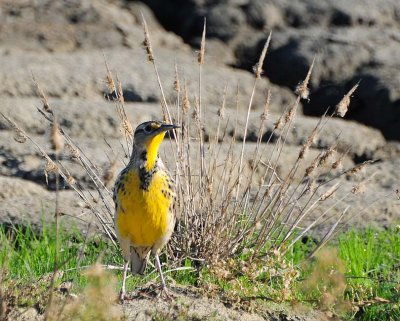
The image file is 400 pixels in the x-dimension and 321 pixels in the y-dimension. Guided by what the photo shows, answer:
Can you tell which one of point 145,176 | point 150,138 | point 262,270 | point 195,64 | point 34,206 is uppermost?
point 150,138

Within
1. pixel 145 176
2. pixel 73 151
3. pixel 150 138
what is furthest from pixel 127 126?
pixel 145 176

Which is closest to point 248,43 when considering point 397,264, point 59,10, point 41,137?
point 59,10

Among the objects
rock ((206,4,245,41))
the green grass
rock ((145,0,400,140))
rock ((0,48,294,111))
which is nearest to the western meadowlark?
the green grass

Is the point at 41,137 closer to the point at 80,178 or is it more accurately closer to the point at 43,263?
the point at 80,178

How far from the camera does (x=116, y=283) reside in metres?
6.66

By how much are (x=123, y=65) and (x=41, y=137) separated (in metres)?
2.18

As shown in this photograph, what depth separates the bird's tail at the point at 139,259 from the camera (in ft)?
21.5

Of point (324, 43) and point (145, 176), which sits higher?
point (145, 176)

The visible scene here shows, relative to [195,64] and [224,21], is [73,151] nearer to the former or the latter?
[195,64]

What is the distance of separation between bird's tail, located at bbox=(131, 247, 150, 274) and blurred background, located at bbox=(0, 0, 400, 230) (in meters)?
2.77

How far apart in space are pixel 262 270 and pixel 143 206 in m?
1.14

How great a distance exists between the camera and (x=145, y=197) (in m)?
6.07

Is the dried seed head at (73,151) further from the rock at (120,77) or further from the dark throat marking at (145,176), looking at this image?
the rock at (120,77)

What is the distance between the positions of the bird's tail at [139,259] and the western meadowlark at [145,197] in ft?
0.69
